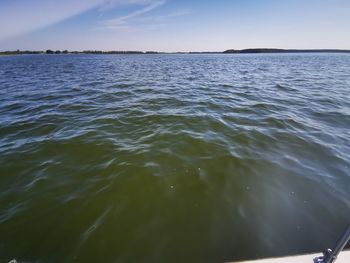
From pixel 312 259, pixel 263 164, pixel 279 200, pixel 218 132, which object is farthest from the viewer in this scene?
pixel 218 132

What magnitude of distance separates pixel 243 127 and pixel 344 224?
3994mm

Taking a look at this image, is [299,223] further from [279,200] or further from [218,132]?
[218,132]

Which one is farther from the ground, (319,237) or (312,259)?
(312,259)

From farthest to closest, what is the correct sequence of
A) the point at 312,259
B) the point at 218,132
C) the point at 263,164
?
1. the point at 218,132
2. the point at 263,164
3. the point at 312,259

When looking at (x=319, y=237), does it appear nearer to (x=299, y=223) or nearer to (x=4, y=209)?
(x=299, y=223)

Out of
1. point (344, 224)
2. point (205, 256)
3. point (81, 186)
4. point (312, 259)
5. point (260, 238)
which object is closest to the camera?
point (312, 259)

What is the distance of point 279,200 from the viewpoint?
3.80 m

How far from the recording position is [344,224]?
10.8 ft

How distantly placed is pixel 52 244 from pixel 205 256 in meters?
2.19

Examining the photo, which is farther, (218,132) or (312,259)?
(218,132)

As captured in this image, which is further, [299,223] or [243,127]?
[243,127]

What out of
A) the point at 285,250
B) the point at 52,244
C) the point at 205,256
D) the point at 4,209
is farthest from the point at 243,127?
the point at 4,209

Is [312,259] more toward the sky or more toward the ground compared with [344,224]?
more toward the sky

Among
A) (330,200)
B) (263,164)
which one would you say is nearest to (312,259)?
(330,200)
